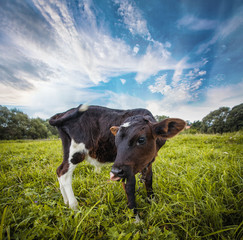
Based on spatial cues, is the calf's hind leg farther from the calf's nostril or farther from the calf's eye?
the calf's eye

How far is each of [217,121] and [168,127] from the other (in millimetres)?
38493

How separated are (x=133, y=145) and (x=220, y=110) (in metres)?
42.5

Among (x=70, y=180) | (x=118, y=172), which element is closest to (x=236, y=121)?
(x=118, y=172)

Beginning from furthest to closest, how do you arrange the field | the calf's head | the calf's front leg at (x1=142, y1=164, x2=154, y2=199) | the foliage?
the foliage < the calf's front leg at (x1=142, y1=164, x2=154, y2=199) < the calf's head < the field

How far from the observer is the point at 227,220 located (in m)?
1.63

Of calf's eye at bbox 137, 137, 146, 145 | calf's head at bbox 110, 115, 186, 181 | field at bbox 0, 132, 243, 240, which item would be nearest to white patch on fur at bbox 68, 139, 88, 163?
field at bbox 0, 132, 243, 240

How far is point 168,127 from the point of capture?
5.78 feet

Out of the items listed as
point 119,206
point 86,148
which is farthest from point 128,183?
point 86,148

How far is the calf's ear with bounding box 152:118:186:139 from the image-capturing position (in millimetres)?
1665

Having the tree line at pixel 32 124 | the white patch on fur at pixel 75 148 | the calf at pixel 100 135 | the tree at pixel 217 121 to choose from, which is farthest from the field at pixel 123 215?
the tree at pixel 217 121

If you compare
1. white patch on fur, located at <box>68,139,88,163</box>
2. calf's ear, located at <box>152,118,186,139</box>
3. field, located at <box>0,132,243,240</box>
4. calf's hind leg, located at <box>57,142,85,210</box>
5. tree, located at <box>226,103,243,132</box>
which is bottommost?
field, located at <box>0,132,243,240</box>

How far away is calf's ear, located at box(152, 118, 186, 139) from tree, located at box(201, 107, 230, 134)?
3444 cm

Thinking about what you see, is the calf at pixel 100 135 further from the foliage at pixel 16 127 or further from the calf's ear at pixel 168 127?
the foliage at pixel 16 127

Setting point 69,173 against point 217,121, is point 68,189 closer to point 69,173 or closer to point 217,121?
point 69,173
